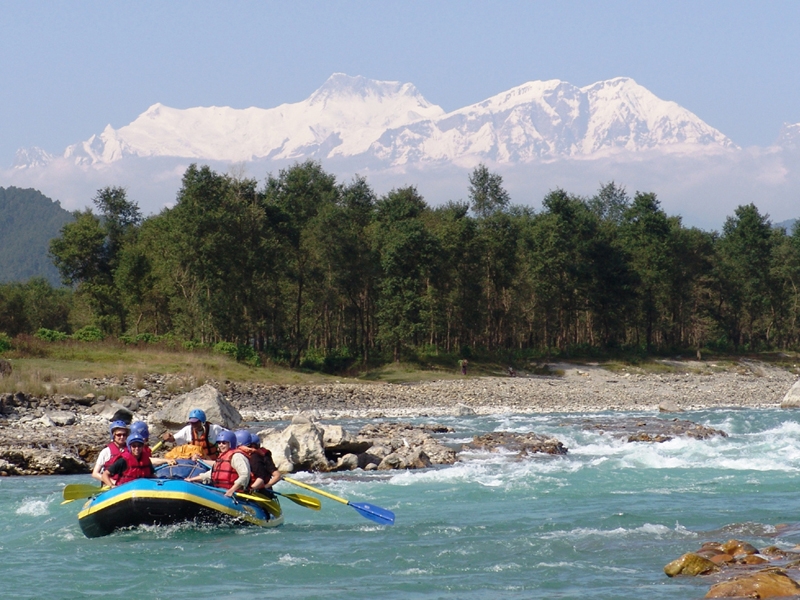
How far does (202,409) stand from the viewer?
28391 mm

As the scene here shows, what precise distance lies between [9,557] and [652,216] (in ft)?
222

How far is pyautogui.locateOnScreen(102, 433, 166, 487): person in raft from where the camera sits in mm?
15000

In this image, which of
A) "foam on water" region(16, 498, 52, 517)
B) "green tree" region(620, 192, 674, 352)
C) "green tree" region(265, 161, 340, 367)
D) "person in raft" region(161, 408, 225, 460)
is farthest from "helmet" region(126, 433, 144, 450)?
"green tree" region(620, 192, 674, 352)

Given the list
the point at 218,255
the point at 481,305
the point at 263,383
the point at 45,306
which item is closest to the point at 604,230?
the point at 481,305

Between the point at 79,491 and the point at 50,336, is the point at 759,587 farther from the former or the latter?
the point at 50,336

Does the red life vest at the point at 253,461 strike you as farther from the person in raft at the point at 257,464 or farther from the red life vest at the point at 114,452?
the red life vest at the point at 114,452

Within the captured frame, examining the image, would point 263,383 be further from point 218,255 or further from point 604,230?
point 604,230

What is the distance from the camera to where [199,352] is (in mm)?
46875

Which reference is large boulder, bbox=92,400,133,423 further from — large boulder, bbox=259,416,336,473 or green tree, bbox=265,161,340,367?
green tree, bbox=265,161,340,367

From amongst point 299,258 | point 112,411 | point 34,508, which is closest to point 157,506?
point 34,508

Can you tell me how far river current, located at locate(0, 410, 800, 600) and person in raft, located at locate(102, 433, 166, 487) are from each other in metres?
0.83

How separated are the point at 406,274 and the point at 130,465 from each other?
148 ft

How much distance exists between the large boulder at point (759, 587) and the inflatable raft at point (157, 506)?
7325mm

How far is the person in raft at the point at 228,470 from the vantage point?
50.7ft
